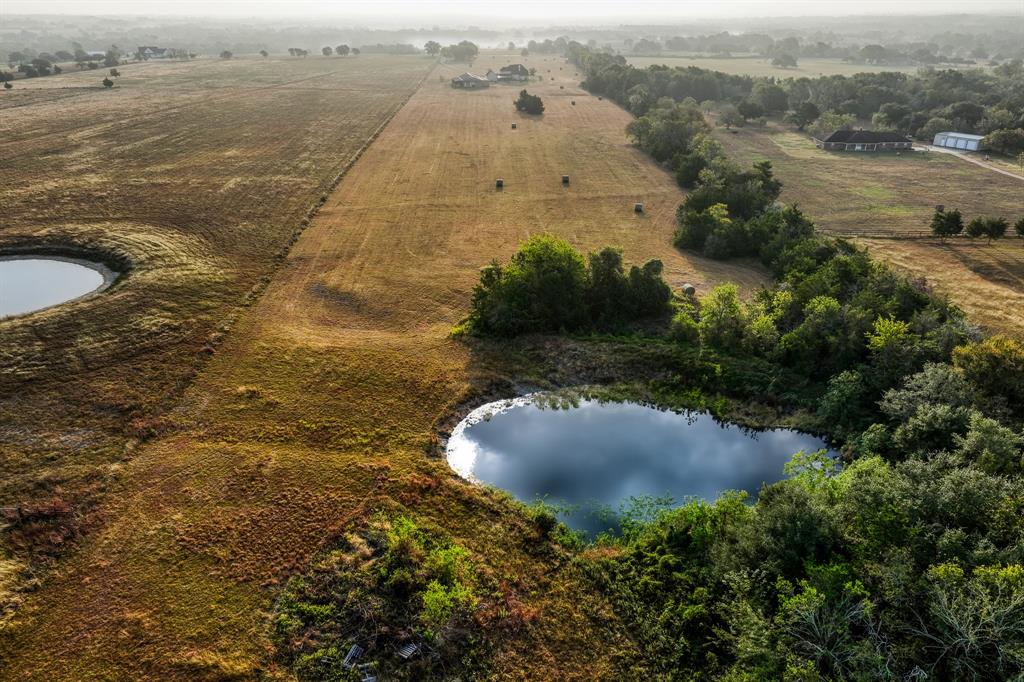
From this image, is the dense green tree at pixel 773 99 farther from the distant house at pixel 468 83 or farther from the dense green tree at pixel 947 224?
the dense green tree at pixel 947 224

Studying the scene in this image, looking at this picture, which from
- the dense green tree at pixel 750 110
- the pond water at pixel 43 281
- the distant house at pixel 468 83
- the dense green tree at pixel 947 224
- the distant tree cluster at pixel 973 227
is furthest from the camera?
the distant house at pixel 468 83

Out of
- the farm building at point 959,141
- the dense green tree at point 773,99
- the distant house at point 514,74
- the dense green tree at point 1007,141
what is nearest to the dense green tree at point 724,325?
the dense green tree at point 1007,141

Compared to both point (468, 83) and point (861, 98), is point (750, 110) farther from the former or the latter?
point (468, 83)

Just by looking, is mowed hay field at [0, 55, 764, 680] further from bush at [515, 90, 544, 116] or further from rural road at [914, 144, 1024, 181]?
bush at [515, 90, 544, 116]

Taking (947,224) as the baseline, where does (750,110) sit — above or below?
above

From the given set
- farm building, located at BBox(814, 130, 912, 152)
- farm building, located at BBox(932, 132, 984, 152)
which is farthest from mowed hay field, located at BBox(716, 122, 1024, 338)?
farm building, located at BBox(932, 132, 984, 152)

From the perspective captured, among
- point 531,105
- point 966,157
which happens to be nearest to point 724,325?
point 966,157
